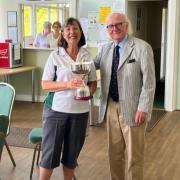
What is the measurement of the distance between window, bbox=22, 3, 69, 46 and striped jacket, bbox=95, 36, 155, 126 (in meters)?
3.93

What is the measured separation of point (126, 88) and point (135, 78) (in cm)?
9

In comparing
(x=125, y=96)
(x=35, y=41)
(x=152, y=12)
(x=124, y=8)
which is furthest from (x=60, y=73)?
(x=152, y=12)

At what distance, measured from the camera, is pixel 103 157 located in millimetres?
3918

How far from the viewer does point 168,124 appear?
5.24m

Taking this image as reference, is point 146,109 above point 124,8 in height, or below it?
below

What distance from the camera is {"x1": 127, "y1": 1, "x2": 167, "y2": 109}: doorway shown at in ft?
23.2

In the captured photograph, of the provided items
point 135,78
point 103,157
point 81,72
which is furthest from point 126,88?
point 103,157

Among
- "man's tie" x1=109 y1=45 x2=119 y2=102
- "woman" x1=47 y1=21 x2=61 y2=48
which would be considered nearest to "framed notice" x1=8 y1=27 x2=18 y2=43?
"woman" x1=47 y1=21 x2=61 y2=48

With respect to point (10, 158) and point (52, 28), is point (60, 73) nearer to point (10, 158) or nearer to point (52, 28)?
point (10, 158)

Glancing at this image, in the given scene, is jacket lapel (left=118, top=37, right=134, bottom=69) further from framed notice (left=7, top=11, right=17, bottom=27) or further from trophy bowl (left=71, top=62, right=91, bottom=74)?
framed notice (left=7, top=11, right=17, bottom=27)

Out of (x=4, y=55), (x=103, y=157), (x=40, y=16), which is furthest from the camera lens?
(x=40, y=16)

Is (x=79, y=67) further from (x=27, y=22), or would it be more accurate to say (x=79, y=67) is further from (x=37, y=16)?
(x=27, y=22)

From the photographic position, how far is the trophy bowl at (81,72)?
240 cm

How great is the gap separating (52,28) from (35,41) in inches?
16.2
